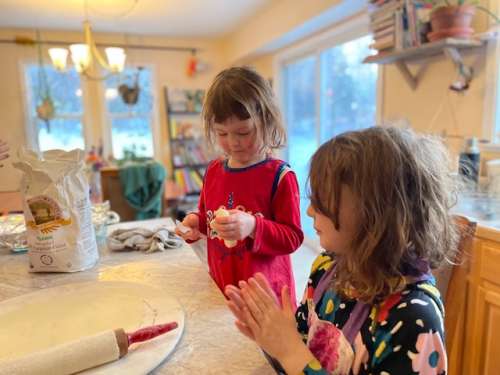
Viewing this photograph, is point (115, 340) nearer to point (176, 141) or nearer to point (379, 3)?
point (379, 3)

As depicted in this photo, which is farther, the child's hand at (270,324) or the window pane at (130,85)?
the window pane at (130,85)

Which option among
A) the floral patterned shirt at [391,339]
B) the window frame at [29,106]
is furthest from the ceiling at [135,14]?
the floral patterned shirt at [391,339]

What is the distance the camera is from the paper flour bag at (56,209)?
91 cm

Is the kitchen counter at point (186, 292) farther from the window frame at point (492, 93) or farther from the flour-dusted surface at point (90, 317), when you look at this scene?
the window frame at point (492, 93)

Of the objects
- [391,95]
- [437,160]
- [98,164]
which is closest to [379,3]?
[391,95]

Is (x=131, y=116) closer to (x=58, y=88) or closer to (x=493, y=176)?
(x=58, y=88)

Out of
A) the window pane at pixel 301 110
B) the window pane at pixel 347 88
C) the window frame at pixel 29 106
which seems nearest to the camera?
the window pane at pixel 347 88

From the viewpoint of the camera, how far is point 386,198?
55cm

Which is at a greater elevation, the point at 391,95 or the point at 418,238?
the point at 391,95

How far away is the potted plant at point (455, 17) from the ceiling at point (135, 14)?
1933mm

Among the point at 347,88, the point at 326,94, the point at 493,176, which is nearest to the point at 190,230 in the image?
the point at 493,176

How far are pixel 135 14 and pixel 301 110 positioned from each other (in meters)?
1.86

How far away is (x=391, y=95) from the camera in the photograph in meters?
2.33

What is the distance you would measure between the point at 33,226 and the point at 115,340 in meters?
0.49
